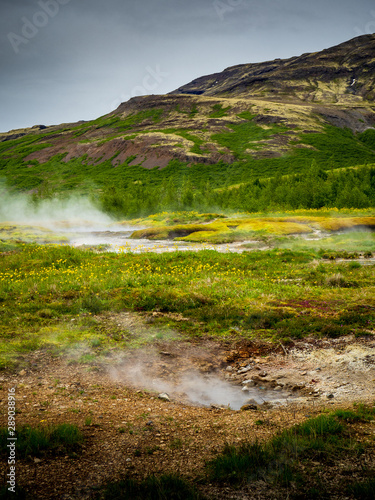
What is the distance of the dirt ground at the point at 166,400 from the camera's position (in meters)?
5.33

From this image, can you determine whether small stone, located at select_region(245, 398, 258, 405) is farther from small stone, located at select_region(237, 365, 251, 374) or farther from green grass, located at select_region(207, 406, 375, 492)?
green grass, located at select_region(207, 406, 375, 492)

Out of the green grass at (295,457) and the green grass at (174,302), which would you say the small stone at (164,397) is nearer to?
the green grass at (295,457)

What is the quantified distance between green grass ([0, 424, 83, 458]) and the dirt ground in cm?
14

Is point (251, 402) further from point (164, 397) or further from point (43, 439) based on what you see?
point (43, 439)

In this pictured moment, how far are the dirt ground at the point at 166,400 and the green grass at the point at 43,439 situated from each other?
138 millimetres

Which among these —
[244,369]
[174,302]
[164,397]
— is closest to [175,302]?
[174,302]

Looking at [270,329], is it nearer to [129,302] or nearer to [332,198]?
[129,302]

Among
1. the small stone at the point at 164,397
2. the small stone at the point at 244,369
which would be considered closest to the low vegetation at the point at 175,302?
the small stone at the point at 244,369

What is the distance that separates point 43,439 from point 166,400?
3109 mm

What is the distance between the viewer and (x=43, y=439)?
18.7 feet

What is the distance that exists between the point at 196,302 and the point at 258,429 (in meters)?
9.08

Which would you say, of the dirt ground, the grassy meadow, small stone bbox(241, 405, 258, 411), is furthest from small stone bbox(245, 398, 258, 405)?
the grassy meadow

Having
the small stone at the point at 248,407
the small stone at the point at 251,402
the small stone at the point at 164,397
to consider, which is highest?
the small stone at the point at 164,397

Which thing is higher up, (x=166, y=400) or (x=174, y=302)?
(x=174, y=302)
